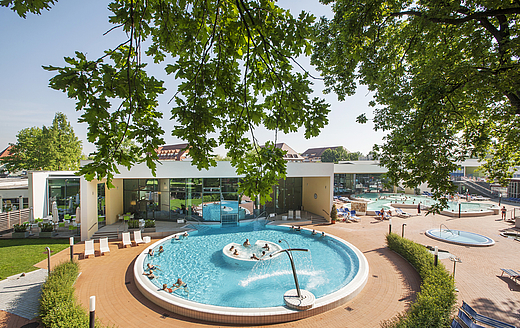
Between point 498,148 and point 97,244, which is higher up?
point 498,148

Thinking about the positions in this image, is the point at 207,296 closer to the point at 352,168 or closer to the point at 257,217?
the point at 257,217

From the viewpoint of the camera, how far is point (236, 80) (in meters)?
3.31

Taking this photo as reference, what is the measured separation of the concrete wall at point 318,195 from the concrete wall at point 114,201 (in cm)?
1605

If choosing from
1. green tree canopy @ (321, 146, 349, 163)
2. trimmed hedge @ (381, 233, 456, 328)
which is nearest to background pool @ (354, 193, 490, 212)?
trimmed hedge @ (381, 233, 456, 328)

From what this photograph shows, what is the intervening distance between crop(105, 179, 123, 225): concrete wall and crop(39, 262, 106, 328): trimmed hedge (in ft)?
32.3

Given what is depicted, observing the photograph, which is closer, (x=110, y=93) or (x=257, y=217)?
(x=110, y=93)

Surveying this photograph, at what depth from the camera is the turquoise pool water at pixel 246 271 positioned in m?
8.48

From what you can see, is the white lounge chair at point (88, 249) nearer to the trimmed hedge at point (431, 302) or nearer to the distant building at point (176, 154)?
the distant building at point (176, 154)

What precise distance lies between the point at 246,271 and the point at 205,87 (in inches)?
374

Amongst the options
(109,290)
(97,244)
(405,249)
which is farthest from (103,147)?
(97,244)

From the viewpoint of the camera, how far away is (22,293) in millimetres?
7910

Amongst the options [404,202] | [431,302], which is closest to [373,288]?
[431,302]

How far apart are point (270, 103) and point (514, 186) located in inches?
1715

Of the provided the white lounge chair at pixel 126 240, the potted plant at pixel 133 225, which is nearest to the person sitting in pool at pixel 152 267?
the white lounge chair at pixel 126 240
